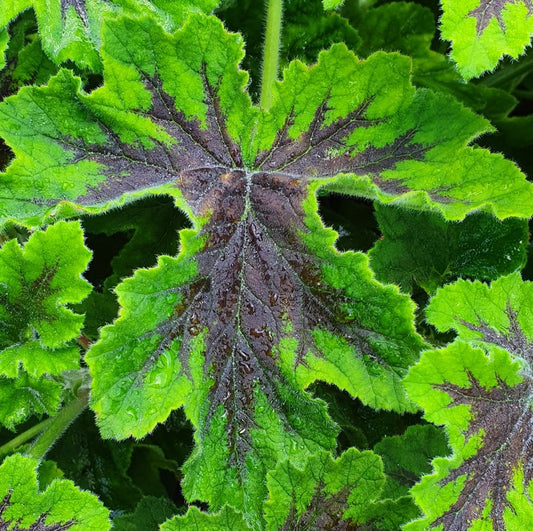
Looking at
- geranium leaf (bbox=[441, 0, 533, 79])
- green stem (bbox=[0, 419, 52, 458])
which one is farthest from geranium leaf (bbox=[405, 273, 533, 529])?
green stem (bbox=[0, 419, 52, 458])

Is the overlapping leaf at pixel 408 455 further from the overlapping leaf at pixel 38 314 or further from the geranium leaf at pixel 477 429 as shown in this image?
the overlapping leaf at pixel 38 314

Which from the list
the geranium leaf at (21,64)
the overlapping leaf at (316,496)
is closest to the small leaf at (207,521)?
Result: the overlapping leaf at (316,496)

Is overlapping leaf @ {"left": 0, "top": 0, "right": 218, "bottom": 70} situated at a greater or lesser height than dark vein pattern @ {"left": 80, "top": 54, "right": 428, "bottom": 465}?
greater

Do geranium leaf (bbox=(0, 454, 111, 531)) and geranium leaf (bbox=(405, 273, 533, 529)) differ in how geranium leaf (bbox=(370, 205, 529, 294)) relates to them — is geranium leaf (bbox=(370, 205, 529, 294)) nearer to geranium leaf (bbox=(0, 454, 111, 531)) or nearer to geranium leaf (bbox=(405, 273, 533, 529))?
geranium leaf (bbox=(405, 273, 533, 529))

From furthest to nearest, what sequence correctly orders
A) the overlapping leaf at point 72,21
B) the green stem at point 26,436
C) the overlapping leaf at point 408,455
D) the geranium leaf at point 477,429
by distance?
the green stem at point 26,436, the overlapping leaf at point 408,455, the overlapping leaf at point 72,21, the geranium leaf at point 477,429

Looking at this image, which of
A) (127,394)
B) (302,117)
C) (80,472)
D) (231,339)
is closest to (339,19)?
(302,117)

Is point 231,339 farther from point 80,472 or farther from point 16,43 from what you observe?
point 16,43
